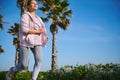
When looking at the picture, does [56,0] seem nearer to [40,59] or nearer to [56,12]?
[56,12]

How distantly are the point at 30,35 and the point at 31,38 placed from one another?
0.08 metres

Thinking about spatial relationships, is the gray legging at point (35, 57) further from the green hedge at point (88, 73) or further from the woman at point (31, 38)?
the green hedge at point (88, 73)

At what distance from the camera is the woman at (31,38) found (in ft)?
21.0

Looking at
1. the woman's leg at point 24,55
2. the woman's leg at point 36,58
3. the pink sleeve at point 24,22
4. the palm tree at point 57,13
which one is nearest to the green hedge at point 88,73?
the woman's leg at point 36,58

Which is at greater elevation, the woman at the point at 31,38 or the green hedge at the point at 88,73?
the woman at the point at 31,38

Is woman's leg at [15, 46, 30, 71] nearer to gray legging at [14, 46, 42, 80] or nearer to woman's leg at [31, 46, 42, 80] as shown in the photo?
gray legging at [14, 46, 42, 80]

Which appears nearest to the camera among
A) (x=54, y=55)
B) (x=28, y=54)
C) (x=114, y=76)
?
(x=28, y=54)

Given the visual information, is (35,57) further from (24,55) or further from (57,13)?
(57,13)

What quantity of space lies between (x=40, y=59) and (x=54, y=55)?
2451 cm

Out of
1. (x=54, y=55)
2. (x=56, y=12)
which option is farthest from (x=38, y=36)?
(x=56, y=12)

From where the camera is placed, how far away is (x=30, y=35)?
6.47 metres

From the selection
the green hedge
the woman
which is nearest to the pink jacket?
the woman

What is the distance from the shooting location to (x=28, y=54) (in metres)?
6.42

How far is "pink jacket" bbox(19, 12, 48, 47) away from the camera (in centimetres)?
639
